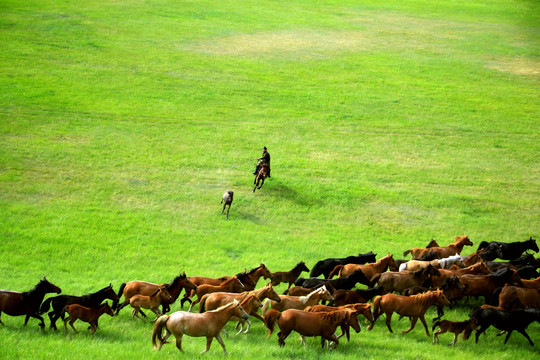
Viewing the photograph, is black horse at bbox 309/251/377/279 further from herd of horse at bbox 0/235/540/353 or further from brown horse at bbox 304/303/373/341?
brown horse at bbox 304/303/373/341

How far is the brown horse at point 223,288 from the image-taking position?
53.1ft

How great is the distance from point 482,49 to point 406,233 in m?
32.6

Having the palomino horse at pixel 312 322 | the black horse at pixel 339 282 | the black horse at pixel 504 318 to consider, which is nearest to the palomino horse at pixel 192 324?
the palomino horse at pixel 312 322

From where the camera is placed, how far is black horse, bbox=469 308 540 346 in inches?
594

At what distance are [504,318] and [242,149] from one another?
733 inches

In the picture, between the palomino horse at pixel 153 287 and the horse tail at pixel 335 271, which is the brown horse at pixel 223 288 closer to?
the palomino horse at pixel 153 287

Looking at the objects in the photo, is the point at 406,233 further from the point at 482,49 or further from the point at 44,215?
the point at 482,49

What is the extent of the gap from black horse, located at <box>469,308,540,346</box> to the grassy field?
55 cm

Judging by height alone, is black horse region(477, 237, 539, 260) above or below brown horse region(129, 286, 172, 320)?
below

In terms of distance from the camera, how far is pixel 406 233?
24.5 m

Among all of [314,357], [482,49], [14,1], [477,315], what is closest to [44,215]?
[314,357]

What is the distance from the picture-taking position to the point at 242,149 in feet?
104

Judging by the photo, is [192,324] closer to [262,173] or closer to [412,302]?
[412,302]

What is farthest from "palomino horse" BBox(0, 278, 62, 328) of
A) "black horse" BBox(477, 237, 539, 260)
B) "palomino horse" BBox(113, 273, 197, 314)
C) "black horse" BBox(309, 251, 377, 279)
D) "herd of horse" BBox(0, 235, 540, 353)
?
"black horse" BBox(477, 237, 539, 260)
